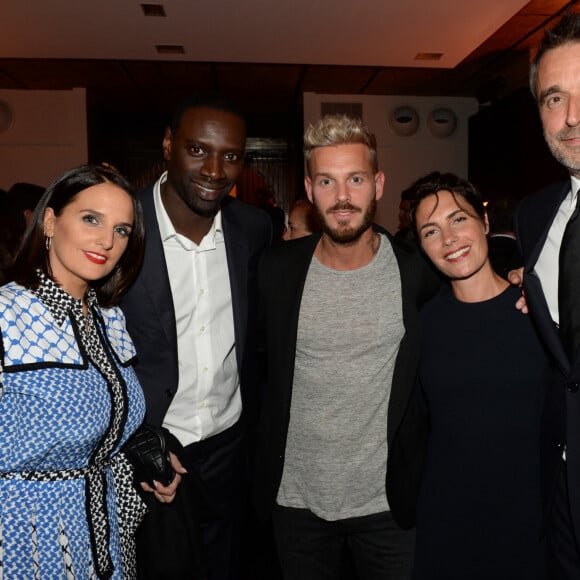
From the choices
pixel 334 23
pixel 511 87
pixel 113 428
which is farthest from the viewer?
pixel 511 87

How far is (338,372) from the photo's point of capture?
6.84 feet

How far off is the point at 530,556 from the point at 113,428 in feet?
4.75

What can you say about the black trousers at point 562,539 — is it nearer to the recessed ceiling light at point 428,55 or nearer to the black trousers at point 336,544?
the black trousers at point 336,544

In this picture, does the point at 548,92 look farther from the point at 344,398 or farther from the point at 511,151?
the point at 511,151

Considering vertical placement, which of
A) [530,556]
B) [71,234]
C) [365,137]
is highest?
[365,137]

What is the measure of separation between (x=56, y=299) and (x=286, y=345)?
2.73ft

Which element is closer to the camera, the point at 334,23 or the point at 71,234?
the point at 71,234

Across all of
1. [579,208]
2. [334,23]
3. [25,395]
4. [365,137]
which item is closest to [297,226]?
[365,137]

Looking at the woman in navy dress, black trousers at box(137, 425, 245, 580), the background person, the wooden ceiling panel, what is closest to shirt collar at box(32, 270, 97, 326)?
black trousers at box(137, 425, 245, 580)

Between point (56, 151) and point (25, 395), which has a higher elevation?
point (56, 151)

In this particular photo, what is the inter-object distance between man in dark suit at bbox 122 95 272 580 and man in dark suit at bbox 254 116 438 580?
19 cm

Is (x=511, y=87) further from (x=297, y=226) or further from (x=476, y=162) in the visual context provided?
(x=297, y=226)

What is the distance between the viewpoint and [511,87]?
7105 mm

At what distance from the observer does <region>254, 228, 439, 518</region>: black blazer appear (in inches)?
81.4
